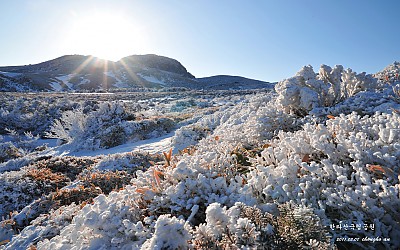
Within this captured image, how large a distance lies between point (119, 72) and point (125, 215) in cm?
9318

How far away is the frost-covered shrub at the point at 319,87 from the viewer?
4980 millimetres

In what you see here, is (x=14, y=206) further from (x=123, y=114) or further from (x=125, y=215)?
(x=123, y=114)

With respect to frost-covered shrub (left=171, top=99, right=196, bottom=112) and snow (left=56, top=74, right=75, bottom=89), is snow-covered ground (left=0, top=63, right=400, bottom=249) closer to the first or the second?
frost-covered shrub (left=171, top=99, right=196, bottom=112)

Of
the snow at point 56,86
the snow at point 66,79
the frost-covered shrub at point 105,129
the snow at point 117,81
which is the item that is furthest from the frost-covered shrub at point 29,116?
the snow at point 117,81

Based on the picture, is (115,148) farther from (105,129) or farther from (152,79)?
(152,79)

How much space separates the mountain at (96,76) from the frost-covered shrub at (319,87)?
2449 inches

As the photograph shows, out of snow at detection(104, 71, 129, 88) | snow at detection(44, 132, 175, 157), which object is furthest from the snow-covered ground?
snow at detection(104, 71, 129, 88)

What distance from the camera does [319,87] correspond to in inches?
209

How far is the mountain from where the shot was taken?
61.7 metres

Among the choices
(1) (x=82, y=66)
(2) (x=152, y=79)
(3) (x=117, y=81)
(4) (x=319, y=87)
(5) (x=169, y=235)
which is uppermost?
(1) (x=82, y=66)

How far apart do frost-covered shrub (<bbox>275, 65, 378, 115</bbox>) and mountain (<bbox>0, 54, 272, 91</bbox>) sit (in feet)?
204

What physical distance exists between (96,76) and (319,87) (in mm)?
83602

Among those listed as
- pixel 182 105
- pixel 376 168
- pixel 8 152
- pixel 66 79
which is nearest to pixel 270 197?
pixel 376 168

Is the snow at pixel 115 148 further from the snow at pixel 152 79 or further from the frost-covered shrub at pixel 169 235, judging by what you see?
the snow at pixel 152 79
